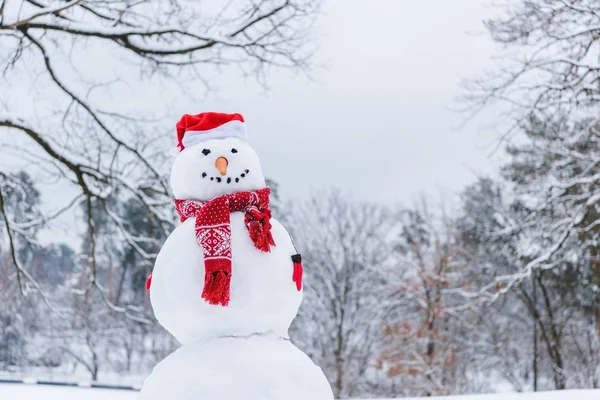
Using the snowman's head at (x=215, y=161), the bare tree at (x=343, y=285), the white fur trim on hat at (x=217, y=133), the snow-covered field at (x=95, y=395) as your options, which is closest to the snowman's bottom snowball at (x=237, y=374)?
the snowman's head at (x=215, y=161)

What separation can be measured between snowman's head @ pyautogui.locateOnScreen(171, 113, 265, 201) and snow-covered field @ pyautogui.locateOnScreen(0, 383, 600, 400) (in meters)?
4.36

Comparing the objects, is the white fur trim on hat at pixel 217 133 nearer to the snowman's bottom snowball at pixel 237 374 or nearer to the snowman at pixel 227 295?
the snowman at pixel 227 295

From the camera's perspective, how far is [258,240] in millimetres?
3141

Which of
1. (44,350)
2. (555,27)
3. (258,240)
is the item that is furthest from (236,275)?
(44,350)

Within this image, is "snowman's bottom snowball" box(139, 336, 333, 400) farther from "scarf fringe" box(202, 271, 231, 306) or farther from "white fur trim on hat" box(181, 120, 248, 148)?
"white fur trim on hat" box(181, 120, 248, 148)

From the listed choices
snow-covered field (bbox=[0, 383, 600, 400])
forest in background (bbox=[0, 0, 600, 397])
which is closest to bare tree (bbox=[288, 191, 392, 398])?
forest in background (bbox=[0, 0, 600, 397])

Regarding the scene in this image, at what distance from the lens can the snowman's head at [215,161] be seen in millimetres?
3357

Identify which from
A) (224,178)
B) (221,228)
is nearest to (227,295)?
(221,228)

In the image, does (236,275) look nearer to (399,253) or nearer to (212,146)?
(212,146)

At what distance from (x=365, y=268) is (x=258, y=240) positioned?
16.7m

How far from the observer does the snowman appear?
2.94 m

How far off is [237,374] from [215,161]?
113cm

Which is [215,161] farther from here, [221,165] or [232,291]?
[232,291]

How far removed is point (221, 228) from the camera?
3.09 m
